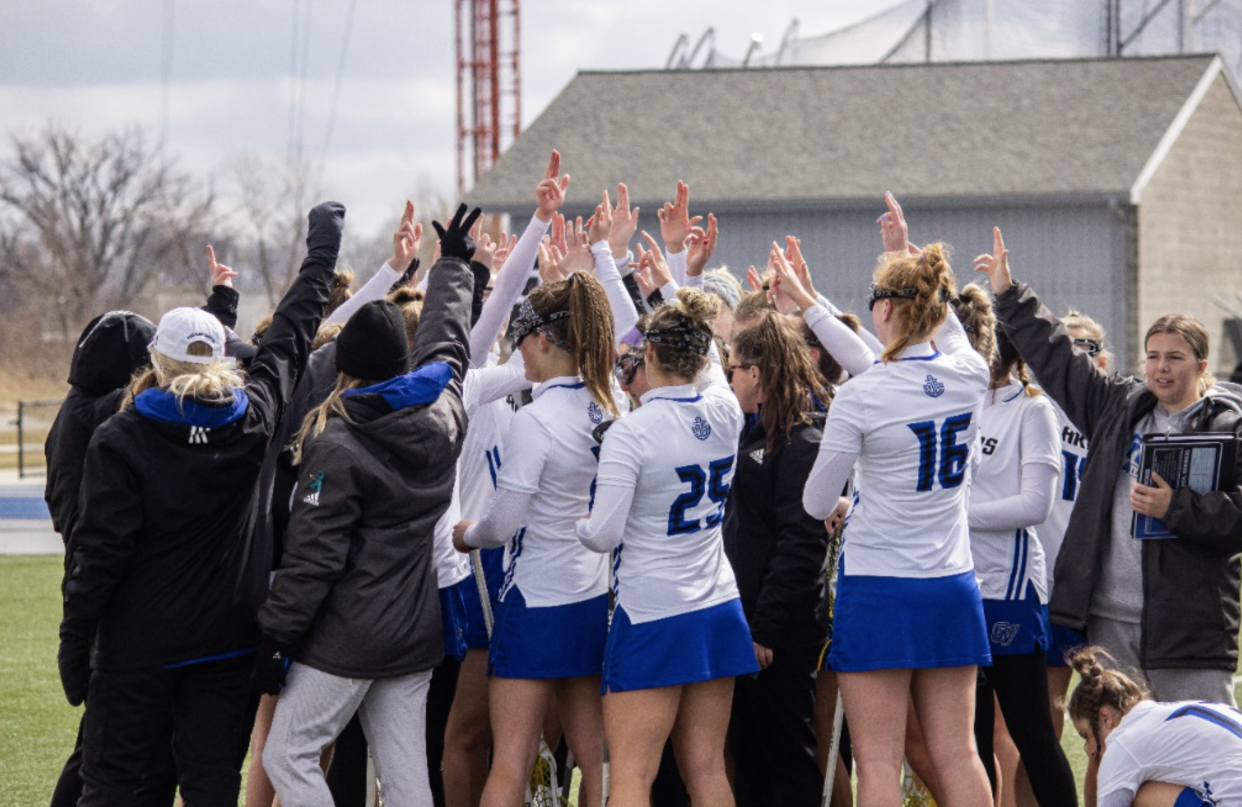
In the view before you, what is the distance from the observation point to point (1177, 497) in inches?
198

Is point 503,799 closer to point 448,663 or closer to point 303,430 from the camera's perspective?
point 448,663

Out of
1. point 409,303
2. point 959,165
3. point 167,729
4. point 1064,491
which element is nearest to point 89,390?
point 409,303

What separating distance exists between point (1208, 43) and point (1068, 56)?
10.7 feet

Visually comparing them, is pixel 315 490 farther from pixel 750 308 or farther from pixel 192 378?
pixel 750 308

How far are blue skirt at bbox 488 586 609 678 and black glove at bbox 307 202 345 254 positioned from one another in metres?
1.30

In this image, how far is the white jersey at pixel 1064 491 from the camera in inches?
237

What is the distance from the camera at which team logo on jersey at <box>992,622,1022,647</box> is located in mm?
5355

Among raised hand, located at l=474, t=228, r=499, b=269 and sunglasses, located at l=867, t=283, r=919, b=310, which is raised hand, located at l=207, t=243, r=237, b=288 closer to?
raised hand, located at l=474, t=228, r=499, b=269

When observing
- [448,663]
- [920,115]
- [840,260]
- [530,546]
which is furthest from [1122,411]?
[920,115]

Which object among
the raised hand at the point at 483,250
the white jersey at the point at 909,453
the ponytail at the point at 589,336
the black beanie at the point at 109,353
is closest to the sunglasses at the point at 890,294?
the white jersey at the point at 909,453

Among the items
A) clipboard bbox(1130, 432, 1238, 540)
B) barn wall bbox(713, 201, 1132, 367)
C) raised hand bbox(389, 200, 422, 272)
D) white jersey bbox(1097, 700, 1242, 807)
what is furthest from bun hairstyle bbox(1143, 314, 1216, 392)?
barn wall bbox(713, 201, 1132, 367)

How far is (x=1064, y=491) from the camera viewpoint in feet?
20.1

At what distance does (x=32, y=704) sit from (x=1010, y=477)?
18.7 feet

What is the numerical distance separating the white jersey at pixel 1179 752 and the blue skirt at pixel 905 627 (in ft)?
1.89
